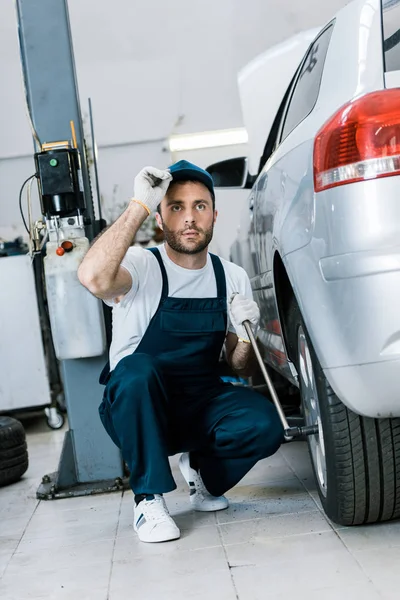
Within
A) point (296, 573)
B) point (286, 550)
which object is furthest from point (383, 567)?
point (286, 550)

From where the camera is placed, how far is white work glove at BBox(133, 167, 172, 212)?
2592 mm

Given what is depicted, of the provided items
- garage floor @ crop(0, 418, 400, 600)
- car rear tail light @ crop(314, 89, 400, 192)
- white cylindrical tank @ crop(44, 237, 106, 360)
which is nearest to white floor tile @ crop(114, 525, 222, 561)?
garage floor @ crop(0, 418, 400, 600)

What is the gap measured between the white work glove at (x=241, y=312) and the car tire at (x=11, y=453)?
155 cm

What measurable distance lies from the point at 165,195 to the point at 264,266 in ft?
1.43

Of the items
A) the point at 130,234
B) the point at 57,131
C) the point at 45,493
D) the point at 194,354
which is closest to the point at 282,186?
the point at 130,234

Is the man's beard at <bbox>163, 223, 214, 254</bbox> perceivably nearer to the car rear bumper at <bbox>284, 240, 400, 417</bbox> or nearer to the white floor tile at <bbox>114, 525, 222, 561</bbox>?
the car rear bumper at <bbox>284, 240, 400, 417</bbox>

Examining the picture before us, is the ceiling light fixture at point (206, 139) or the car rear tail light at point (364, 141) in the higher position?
the ceiling light fixture at point (206, 139)

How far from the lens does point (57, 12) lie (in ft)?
11.0

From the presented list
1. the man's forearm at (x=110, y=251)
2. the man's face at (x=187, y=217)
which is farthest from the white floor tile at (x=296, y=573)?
the man's face at (x=187, y=217)

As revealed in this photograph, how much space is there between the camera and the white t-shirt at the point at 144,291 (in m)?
2.74

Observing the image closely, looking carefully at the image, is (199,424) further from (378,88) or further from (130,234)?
(378,88)

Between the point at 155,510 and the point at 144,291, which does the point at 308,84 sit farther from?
the point at 155,510

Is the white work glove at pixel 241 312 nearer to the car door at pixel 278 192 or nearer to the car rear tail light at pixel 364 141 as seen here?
the car door at pixel 278 192

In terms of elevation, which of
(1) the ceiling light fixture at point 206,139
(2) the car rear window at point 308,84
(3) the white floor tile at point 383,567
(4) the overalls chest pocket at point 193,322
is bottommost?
(3) the white floor tile at point 383,567
